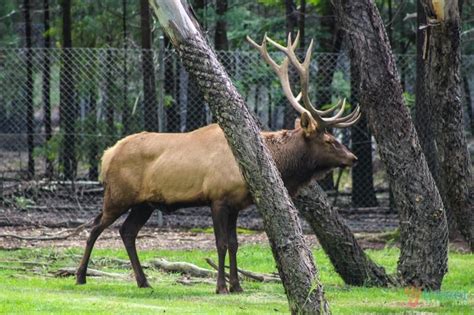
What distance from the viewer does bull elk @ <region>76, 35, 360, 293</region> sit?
12125 mm

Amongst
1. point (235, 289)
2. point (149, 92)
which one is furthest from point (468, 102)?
point (235, 289)

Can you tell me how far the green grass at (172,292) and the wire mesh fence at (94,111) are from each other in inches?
134

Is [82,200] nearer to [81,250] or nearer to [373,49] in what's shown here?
[81,250]

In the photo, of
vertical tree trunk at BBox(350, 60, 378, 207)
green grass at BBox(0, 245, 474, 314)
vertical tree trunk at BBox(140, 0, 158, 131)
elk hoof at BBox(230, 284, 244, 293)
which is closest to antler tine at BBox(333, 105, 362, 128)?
green grass at BBox(0, 245, 474, 314)

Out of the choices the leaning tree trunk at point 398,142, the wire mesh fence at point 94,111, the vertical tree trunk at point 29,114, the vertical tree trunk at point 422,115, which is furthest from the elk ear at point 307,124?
the vertical tree trunk at point 29,114

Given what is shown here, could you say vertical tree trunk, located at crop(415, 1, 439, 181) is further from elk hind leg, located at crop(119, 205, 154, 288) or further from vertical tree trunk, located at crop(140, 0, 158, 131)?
elk hind leg, located at crop(119, 205, 154, 288)

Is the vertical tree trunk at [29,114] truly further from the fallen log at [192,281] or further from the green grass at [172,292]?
the fallen log at [192,281]

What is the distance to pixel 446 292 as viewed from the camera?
11.8 meters

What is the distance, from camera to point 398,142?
38.5 feet

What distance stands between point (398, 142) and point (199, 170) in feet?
7.08

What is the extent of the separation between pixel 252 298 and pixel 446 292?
6.82 feet

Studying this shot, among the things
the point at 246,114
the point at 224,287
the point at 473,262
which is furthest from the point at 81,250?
the point at 246,114

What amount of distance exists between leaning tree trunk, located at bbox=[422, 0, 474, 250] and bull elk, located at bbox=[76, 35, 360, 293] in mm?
942

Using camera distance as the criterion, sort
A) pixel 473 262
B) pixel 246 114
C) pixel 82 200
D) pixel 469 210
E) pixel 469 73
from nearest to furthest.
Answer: pixel 246 114 < pixel 469 210 < pixel 473 262 < pixel 82 200 < pixel 469 73
